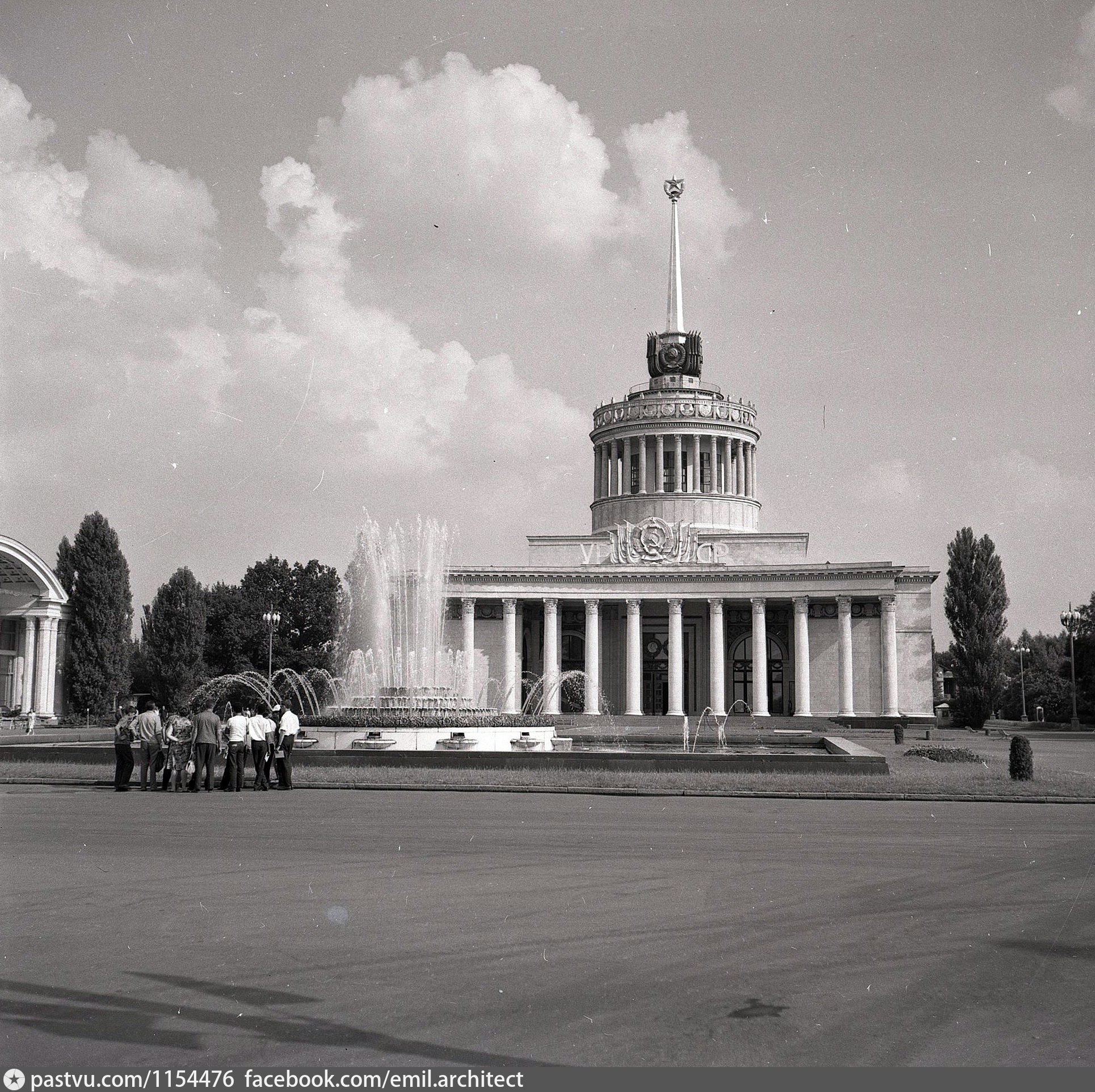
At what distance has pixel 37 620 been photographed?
64.1 metres

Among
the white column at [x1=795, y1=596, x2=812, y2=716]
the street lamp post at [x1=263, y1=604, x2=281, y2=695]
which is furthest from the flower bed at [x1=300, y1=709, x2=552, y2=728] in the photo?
the street lamp post at [x1=263, y1=604, x2=281, y2=695]

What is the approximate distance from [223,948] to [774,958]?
372 centimetres

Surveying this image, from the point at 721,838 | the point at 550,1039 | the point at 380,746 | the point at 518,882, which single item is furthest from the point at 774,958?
the point at 380,746

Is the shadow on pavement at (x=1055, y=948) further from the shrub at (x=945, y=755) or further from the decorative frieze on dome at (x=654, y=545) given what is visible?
the decorative frieze on dome at (x=654, y=545)

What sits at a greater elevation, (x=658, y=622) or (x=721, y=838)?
(x=658, y=622)

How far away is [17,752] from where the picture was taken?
2822 cm

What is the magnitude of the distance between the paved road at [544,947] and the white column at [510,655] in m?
53.1

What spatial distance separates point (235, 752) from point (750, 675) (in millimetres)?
53878

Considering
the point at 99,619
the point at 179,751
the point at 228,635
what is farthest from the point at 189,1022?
the point at 228,635

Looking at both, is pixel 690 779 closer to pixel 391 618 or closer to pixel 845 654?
pixel 391 618

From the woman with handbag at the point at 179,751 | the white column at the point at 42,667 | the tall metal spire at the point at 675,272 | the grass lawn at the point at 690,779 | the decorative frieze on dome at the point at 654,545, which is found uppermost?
the tall metal spire at the point at 675,272

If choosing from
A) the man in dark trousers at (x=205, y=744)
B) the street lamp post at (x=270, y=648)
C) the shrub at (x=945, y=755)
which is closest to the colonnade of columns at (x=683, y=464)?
the street lamp post at (x=270, y=648)

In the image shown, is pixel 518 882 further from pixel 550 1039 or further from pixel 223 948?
pixel 550 1039

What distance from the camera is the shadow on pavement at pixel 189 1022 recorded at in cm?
590
